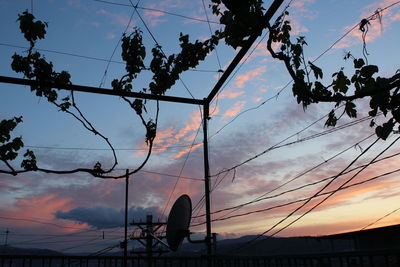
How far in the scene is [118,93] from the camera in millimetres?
8062

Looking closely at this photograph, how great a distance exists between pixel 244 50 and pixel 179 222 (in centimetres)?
566

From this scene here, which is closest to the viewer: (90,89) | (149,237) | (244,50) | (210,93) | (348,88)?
(348,88)

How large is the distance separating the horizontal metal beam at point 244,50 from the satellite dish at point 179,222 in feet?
10.3

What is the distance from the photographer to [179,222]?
973 cm

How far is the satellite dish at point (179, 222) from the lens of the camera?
963cm

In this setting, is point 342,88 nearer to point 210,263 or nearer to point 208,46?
point 208,46

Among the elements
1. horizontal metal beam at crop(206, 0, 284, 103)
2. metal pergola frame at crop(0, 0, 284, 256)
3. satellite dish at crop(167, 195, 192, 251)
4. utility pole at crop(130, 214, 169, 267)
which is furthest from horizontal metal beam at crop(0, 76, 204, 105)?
utility pole at crop(130, 214, 169, 267)

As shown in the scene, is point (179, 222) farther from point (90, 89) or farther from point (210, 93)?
point (90, 89)

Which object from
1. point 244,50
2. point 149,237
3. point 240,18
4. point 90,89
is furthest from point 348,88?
point 149,237

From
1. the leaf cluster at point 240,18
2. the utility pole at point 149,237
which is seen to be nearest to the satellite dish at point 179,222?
the leaf cluster at point 240,18

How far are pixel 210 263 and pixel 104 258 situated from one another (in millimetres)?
3754

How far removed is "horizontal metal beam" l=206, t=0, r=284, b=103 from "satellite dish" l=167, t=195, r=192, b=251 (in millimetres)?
3154

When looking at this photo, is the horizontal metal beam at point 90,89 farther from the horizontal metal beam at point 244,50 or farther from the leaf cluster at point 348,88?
the leaf cluster at point 348,88

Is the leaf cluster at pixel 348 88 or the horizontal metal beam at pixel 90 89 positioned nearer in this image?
the leaf cluster at pixel 348 88
